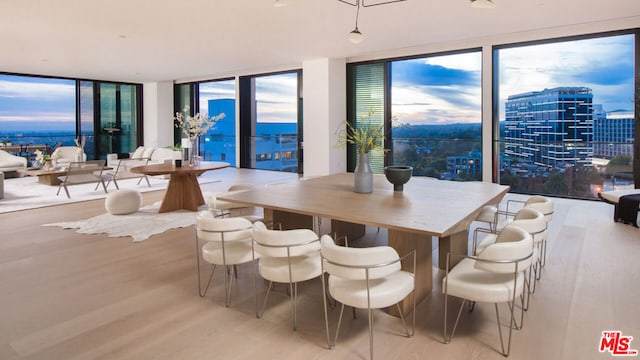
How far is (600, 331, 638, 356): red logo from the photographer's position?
2.35 m

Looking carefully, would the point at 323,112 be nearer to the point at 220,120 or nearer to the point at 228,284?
the point at 220,120

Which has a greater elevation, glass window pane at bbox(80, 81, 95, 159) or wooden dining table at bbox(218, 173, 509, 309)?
glass window pane at bbox(80, 81, 95, 159)

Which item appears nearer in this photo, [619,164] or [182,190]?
[182,190]

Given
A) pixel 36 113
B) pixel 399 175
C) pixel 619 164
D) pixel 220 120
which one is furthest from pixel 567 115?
pixel 36 113

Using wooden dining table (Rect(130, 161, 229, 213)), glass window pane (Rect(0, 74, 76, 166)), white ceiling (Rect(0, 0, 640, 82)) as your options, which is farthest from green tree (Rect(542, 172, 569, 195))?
glass window pane (Rect(0, 74, 76, 166))

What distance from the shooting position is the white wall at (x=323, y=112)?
9672mm

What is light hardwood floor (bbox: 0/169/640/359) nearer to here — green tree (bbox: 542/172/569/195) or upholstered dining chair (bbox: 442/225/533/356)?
upholstered dining chair (bbox: 442/225/533/356)

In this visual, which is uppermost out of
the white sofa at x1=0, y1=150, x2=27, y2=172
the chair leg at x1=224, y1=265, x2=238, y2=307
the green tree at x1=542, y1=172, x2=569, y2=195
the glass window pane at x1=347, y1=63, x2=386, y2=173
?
the glass window pane at x1=347, y1=63, x2=386, y2=173

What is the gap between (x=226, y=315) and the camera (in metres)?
2.87

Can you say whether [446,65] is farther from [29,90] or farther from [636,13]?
[29,90]

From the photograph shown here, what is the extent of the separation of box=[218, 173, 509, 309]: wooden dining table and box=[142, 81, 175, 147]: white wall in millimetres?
10882

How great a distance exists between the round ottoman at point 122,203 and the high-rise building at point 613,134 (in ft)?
24.7

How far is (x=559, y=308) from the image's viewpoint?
2914 mm

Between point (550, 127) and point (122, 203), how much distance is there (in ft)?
23.8
